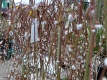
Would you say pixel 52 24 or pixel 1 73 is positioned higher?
pixel 52 24

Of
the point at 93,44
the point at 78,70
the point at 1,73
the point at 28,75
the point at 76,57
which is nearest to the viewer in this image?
the point at 93,44

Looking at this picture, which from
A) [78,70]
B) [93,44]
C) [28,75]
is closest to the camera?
Result: [93,44]

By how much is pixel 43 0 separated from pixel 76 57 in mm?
484

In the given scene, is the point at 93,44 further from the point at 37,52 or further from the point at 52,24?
the point at 37,52

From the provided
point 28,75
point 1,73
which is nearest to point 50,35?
point 28,75

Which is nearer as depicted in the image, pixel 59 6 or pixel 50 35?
pixel 59 6

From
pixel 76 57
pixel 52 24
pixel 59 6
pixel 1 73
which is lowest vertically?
pixel 1 73

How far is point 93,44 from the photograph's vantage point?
683mm

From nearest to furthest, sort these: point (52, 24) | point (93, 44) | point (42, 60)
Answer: point (93, 44)
point (52, 24)
point (42, 60)

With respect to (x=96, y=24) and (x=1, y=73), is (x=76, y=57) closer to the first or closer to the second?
(x=96, y=24)

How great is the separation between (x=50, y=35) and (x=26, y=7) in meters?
0.27

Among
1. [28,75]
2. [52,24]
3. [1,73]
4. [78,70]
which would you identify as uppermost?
[52,24]

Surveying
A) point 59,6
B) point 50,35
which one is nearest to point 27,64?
point 50,35

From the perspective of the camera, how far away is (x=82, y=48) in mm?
1587
